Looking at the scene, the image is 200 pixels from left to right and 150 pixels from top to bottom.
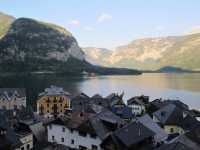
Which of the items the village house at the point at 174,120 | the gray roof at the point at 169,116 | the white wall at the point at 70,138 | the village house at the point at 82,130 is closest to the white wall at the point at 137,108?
the gray roof at the point at 169,116

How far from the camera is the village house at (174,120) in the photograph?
72.6m

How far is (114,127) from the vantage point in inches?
2331

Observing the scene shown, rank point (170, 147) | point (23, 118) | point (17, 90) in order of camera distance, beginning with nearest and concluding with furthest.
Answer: point (170, 147) < point (23, 118) < point (17, 90)

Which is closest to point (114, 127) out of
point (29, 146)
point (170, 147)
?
point (29, 146)

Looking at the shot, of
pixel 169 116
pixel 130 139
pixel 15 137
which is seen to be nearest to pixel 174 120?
pixel 169 116

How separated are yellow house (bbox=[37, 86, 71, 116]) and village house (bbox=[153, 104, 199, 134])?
33458 millimetres

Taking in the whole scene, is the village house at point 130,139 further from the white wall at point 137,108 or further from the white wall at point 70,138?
the white wall at point 137,108

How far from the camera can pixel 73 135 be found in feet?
197

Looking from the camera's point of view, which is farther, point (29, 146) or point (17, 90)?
point (17, 90)

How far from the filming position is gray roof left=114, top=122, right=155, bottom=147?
4978cm

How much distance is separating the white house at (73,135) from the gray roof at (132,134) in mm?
6099

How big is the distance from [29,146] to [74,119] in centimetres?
936

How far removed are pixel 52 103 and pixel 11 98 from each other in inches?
802

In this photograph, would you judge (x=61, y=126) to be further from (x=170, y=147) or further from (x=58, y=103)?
(x=58, y=103)
